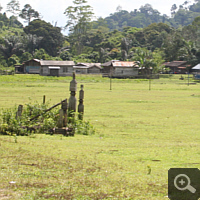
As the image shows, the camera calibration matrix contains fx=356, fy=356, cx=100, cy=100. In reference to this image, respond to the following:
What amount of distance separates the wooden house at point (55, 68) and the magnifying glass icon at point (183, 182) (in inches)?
3145

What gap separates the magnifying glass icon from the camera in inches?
234

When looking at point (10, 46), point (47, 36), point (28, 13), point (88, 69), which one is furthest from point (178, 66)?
point (28, 13)

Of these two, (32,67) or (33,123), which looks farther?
(32,67)

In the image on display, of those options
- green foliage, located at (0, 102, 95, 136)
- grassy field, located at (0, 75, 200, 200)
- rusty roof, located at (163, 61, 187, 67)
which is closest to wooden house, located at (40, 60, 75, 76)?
rusty roof, located at (163, 61, 187, 67)

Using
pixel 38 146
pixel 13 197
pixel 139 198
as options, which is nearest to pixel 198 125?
pixel 38 146

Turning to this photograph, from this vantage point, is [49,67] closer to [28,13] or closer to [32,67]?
[32,67]

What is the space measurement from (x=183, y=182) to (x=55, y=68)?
263ft

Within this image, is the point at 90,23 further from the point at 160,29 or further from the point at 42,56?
the point at 42,56

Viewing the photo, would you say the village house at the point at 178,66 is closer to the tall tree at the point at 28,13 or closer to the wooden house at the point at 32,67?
the wooden house at the point at 32,67

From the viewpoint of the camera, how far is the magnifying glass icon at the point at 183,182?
19.5 feet

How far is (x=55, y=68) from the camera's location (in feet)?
278

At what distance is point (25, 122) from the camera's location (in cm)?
1190

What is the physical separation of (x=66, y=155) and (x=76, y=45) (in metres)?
131

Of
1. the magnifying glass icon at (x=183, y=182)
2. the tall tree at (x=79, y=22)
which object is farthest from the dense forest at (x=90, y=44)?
the magnifying glass icon at (x=183, y=182)
